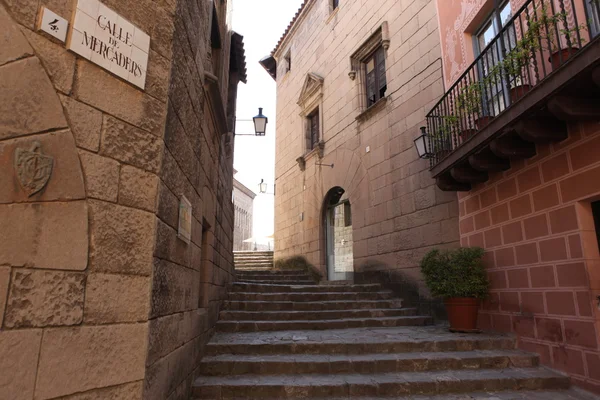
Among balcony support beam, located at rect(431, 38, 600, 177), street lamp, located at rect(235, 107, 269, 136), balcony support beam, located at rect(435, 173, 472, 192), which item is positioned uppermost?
street lamp, located at rect(235, 107, 269, 136)

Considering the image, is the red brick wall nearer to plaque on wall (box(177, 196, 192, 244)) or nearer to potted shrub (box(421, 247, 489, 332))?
potted shrub (box(421, 247, 489, 332))

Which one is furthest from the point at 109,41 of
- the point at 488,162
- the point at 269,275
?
the point at 269,275

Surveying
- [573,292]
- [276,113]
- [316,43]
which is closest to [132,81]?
[573,292]

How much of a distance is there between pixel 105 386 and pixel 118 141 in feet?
3.98

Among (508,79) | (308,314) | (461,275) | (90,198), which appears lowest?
(308,314)

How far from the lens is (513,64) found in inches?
167

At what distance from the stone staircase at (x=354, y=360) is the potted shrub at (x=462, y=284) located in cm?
26

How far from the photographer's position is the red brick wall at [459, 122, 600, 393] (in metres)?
3.69

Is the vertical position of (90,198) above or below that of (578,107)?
below

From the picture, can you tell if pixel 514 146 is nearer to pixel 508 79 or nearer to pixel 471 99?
pixel 508 79

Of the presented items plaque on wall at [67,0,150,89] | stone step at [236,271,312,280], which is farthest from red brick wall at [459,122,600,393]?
stone step at [236,271,312,280]

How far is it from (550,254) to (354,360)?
2452mm

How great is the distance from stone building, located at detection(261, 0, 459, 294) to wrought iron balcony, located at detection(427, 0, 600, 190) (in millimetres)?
887

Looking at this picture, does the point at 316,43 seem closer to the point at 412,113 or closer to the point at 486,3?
the point at 412,113
